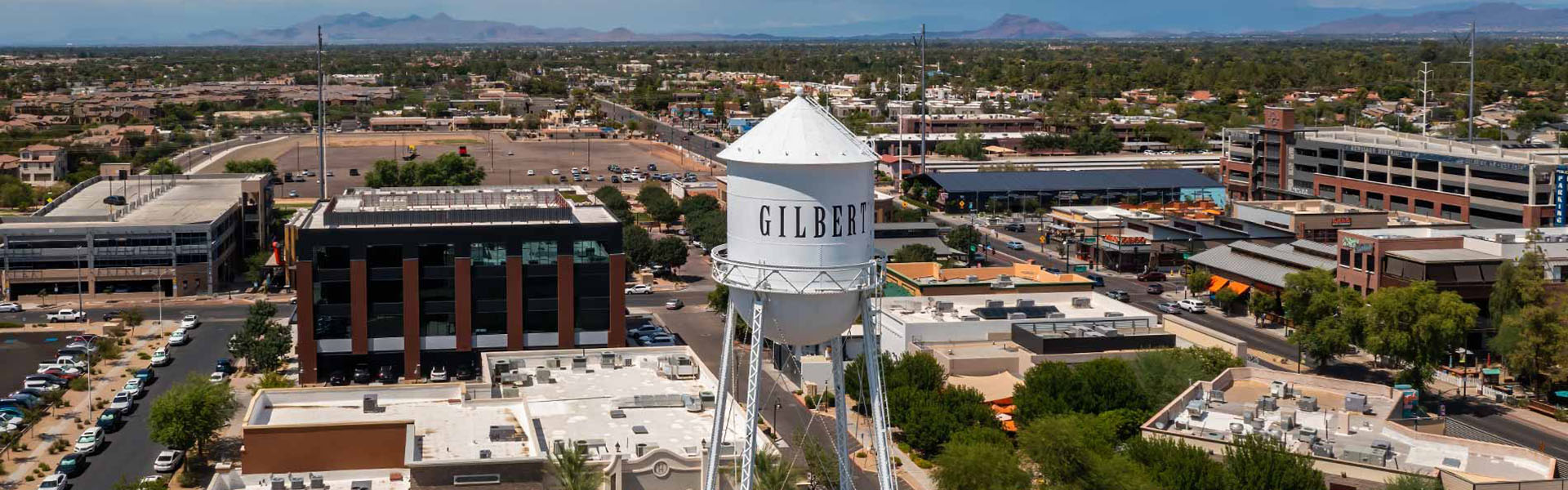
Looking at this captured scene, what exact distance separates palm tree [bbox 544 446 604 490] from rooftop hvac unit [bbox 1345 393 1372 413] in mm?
25091

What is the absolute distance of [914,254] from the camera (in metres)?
102

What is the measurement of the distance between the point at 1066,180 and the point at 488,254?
3302 inches

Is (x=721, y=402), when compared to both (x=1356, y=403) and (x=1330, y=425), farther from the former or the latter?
(x=1356, y=403)

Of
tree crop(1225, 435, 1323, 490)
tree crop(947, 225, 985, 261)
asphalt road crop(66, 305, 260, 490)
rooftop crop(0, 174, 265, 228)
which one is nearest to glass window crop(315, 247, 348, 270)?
asphalt road crop(66, 305, 260, 490)

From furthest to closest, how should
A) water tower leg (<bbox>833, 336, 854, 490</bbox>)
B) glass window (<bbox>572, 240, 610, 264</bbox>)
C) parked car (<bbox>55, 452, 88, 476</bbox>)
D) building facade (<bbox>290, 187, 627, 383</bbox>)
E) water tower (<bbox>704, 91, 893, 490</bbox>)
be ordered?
glass window (<bbox>572, 240, 610, 264</bbox>) < building facade (<bbox>290, 187, 627, 383</bbox>) < parked car (<bbox>55, 452, 88, 476</bbox>) < water tower leg (<bbox>833, 336, 854, 490</bbox>) < water tower (<bbox>704, 91, 893, 490</bbox>)

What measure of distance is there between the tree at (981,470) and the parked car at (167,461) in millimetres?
28355

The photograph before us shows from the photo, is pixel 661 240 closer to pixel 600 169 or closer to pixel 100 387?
pixel 100 387

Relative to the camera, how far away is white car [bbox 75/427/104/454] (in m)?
63.1

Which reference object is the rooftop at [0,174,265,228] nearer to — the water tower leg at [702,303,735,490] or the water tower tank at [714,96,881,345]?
the water tower leg at [702,303,735,490]

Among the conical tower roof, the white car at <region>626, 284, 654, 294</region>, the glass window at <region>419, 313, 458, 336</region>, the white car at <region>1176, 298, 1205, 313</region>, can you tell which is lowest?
the white car at <region>626, 284, 654, 294</region>

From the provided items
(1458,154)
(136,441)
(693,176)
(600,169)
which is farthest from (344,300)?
(600,169)

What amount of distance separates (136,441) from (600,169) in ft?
401

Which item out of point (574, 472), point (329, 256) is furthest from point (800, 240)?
point (329, 256)

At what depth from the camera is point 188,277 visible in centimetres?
10138
